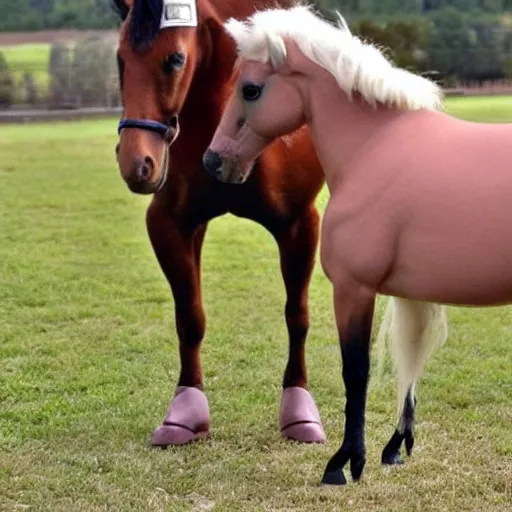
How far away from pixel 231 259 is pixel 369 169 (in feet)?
13.3

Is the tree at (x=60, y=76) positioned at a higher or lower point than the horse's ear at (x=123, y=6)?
lower

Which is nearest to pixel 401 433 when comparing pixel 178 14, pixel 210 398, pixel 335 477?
pixel 335 477

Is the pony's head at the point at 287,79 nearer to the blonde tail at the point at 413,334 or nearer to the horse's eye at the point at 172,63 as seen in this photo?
the horse's eye at the point at 172,63

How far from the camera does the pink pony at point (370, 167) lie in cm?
202

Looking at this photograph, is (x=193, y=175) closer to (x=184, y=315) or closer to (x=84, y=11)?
(x=184, y=315)

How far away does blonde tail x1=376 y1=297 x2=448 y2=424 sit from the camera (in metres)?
2.41

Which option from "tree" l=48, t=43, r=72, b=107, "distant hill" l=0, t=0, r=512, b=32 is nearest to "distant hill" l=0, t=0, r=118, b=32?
"distant hill" l=0, t=0, r=512, b=32

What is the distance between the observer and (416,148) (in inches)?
82.7

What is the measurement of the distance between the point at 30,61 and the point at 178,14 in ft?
74.5

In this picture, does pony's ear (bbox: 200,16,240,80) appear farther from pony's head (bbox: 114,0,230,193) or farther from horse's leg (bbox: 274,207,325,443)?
horse's leg (bbox: 274,207,325,443)

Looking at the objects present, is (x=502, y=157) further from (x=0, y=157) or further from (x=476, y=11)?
(x=476, y=11)

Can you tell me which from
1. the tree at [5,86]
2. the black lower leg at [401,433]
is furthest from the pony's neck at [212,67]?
the tree at [5,86]

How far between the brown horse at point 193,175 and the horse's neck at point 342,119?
40 cm

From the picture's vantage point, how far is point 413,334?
2430 mm
